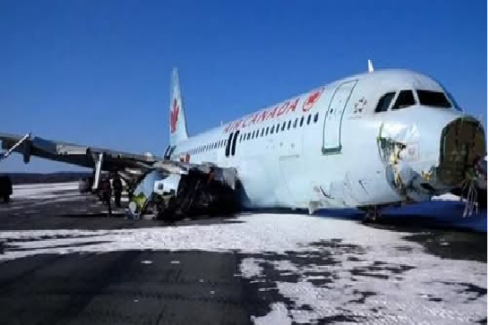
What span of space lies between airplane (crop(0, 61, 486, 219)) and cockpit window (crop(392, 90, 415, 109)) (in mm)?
24

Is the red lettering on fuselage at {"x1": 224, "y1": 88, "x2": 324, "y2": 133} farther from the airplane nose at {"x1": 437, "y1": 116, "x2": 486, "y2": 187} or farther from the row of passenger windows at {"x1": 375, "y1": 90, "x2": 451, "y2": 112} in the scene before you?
the airplane nose at {"x1": 437, "y1": 116, "x2": 486, "y2": 187}

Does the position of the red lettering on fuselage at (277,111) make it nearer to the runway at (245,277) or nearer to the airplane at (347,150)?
the airplane at (347,150)

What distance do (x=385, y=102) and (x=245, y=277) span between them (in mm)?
6678

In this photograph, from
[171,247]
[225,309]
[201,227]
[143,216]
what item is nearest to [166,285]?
[225,309]

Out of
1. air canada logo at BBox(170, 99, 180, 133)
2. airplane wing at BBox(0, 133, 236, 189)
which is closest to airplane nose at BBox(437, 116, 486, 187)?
airplane wing at BBox(0, 133, 236, 189)

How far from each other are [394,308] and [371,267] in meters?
2.51

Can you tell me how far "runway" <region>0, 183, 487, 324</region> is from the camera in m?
5.24

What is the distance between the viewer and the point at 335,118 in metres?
13.2

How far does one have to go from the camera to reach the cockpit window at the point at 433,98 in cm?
1163

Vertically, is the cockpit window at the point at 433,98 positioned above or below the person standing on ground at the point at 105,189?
above

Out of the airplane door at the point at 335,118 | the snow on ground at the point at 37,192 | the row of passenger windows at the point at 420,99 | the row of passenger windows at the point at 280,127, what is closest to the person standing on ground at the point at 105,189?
the row of passenger windows at the point at 280,127

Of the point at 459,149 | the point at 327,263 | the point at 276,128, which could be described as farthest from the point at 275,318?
the point at 276,128

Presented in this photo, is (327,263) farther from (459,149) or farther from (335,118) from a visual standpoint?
(335,118)

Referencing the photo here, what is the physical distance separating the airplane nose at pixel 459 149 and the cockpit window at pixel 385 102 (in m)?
1.93
